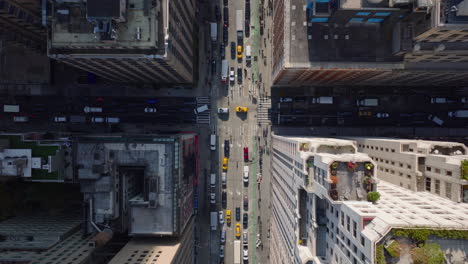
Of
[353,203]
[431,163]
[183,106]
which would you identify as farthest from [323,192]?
[183,106]

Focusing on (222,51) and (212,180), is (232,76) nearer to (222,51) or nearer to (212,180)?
(222,51)

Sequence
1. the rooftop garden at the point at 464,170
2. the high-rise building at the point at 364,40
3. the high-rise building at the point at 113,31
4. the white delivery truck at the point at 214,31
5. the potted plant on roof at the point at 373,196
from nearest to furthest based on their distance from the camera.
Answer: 1. the potted plant on roof at the point at 373,196
2. the rooftop garden at the point at 464,170
3. the high-rise building at the point at 113,31
4. the high-rise building at the point at 364,40
5. the white delivery truck at the point at 214,31

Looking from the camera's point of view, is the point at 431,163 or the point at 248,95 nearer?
the point at 431,163

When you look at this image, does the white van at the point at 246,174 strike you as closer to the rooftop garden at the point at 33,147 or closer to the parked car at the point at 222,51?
the parked car at the point at 222,51

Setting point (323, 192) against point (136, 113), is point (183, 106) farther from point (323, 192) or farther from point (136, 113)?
point (323, 192)

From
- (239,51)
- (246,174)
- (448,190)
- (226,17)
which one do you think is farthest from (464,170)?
(226,17)

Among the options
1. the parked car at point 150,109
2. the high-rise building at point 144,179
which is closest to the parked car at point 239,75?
the parked car at point 150,109
